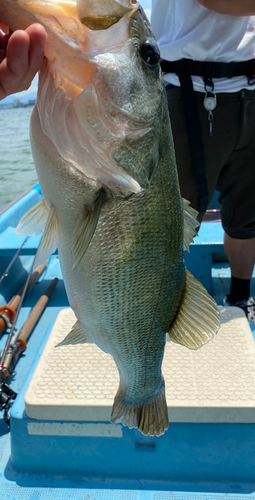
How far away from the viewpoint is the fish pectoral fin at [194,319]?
3.59 feet

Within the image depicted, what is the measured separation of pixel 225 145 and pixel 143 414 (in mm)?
1501

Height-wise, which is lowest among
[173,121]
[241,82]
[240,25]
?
[173,121]

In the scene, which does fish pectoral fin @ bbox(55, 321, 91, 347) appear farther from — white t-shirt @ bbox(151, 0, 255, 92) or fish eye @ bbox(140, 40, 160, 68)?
white t-shirt @ bbox(151, 0, 255, 92)

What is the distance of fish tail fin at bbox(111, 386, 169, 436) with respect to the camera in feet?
3.96

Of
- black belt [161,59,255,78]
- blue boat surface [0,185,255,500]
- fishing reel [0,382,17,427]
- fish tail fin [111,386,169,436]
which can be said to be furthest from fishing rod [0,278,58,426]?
black belt [161,59,255,78]

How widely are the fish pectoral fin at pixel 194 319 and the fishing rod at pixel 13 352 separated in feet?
3.85

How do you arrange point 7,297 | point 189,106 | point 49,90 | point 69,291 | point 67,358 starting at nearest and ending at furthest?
point 49,90, point 69,291, point 67,358, point 189,106, point 7,297

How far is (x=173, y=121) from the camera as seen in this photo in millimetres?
2064

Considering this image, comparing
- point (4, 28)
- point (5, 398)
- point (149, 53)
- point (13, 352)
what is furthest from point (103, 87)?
point (13, 352)

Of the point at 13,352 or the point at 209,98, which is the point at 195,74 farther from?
the point at 13,352

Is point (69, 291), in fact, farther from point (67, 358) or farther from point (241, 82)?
point (241, 82)

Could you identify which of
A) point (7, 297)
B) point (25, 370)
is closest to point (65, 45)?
point (25, 370)

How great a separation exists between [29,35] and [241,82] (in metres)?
1.64

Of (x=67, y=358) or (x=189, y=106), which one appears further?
(x=189, y=106)
